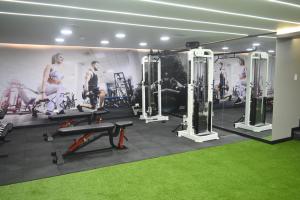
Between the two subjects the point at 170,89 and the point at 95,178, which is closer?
the point at 95,178

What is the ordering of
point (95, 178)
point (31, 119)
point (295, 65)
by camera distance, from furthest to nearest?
1. point (31, 119)
2. point (295, 65)
3. point (95, 178)

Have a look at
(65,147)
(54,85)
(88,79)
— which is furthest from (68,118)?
(88,79)

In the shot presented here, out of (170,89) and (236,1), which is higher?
(236,1)

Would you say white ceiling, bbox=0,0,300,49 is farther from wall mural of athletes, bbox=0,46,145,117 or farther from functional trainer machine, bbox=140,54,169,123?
functional trainer machine, bbox=140,54,169,123

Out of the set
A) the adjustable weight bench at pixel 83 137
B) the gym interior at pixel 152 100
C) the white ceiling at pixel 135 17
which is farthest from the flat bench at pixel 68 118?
the white ceiling at pixel 135 17

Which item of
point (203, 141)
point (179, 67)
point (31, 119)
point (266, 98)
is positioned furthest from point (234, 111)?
point (31, 119)

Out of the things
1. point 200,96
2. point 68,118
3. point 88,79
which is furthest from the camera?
point 88,79

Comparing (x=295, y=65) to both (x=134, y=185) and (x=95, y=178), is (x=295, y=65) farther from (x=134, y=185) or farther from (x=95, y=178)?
(x=95, y=178)

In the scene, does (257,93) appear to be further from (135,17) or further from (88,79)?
(88,79)

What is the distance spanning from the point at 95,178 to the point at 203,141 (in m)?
2.61

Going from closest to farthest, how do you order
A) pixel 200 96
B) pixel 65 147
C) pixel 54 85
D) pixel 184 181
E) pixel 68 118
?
pixel 184 181, pixel 65 147, pixel 200 96, pixel 68 118, pixel 54 85

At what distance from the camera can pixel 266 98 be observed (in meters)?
5.20

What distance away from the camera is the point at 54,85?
274 inches

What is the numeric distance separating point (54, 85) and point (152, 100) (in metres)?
3.04
